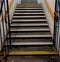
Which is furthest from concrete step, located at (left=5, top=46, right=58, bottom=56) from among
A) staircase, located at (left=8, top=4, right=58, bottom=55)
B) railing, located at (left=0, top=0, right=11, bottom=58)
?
railing, located at (left=0, top=0, right=11, bottom=58)

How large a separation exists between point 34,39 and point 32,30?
37cm

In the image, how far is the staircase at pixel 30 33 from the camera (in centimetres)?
413

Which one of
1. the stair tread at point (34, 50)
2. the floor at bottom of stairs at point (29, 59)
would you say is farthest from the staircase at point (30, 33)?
the floor at bottom of stairs at point (29, 59)

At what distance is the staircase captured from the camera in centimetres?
413

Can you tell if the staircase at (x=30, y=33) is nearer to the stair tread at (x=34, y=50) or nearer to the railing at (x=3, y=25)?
the stair tread at (x=34, y=50)

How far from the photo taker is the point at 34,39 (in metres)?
4.63

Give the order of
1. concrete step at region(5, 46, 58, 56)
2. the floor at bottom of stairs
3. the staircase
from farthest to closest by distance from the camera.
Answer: the staircase
concrete step at region(5, 46, 58, 56)
the floor at bottom of stairs

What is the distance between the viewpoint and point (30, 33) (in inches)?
191

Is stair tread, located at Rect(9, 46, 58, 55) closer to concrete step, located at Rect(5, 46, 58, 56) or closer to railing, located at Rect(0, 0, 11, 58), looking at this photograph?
concrete step, located at Rect(5, 46, 58, 56)

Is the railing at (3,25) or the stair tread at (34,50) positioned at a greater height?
the railing at (3,25)

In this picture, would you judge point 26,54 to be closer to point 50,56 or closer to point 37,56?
point 37,56

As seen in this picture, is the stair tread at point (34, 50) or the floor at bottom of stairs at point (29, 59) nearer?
the floor at bottom of stairs at point (29, 59)

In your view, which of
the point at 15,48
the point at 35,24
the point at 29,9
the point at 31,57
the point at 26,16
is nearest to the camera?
the point at 31,57

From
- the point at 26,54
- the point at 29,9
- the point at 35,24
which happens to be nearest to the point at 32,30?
the point at 35,24
